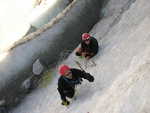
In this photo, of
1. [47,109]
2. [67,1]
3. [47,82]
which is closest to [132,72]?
[47,109]

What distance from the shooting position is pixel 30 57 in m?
12.5

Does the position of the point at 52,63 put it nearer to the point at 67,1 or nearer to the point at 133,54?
the point at 67,1

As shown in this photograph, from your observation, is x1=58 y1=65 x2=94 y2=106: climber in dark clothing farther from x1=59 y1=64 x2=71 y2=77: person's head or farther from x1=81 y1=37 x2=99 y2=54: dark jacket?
x1=81 y1=37 x2=99 y2=54: dark jacket

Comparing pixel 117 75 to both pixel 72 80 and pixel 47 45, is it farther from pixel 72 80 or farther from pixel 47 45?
pixel 47 45

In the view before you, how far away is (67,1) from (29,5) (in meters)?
1.36

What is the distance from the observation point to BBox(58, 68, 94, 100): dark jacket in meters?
9.21

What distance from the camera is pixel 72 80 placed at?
9.31 meters

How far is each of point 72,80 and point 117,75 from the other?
3.63 ft

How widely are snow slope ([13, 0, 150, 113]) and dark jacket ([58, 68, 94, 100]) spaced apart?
0.39m

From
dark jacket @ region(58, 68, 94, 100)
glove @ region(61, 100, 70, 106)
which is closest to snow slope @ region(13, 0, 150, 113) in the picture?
glove @ region(61, 100, 70, 106)

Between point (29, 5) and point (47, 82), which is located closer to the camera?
point (47, 82)

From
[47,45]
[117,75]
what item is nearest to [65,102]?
[117,75]

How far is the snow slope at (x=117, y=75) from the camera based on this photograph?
25.7ft

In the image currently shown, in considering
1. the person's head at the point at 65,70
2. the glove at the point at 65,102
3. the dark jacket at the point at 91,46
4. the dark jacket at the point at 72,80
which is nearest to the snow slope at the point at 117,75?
the glove at the point at 65,102
